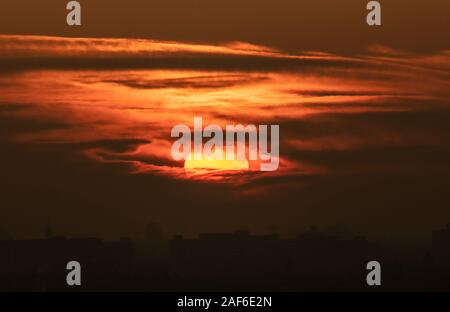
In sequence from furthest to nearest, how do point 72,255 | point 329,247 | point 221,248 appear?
point 329,247
point 221,248
point 72,255

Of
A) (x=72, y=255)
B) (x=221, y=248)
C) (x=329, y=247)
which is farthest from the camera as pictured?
(x=329, y=247)

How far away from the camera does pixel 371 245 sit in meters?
83.5

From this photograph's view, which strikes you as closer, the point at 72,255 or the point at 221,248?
the point at 72,255

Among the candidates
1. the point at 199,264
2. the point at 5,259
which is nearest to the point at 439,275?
the point at 199,264
